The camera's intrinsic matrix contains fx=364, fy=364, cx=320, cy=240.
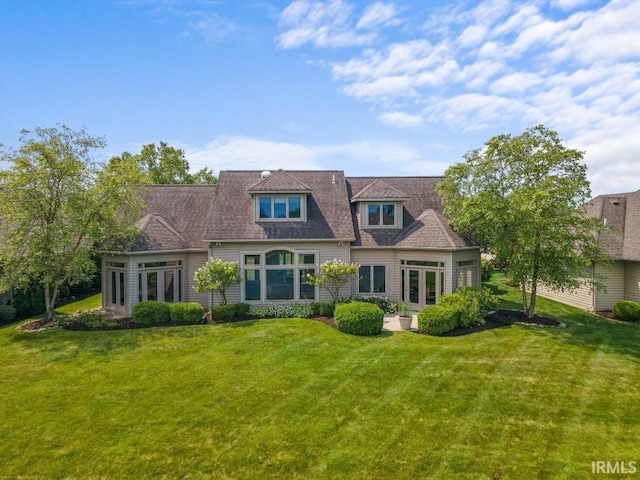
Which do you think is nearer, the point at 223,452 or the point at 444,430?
the point at 223,452

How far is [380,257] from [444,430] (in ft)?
38.5

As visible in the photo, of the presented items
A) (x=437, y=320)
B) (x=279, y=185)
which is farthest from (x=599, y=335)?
(x=279, y=185)

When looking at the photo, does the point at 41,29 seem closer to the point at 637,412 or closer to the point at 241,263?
the point at 241,263

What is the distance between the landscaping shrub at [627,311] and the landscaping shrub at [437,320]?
898 cm

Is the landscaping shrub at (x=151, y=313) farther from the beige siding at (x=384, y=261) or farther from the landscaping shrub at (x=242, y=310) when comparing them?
the beige siding at (x=384, y=261)

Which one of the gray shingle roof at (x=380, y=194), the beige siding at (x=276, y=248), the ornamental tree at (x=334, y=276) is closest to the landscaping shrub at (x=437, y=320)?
the ornamental tree at (x=334, y=276)

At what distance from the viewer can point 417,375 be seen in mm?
10445

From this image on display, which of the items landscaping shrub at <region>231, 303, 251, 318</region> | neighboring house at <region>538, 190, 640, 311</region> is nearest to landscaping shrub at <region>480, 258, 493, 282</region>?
neighboring house at <region>538, 190, 640, 311</region>

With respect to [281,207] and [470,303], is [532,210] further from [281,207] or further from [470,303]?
[281,207]

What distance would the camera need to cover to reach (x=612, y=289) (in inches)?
738

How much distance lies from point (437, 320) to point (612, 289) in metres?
11.6

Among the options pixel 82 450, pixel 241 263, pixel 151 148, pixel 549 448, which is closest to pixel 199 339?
pixel 241 263

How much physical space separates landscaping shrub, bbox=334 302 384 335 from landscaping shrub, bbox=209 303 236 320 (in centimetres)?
503

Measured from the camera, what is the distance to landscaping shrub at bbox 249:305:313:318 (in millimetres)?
16812
